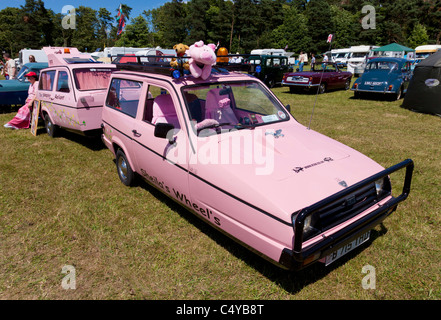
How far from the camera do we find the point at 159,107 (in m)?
3.75

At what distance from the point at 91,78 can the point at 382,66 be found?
12.5 meters

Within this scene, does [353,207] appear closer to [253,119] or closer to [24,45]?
[253,119]

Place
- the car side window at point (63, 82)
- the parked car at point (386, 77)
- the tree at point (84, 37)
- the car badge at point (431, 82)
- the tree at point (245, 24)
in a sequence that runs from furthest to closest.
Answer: the tree at point (245, 24) < the tree at point (84, 37) < the parked car at point (386, 77) < the car badge at point (431, 82) < the car side window at point (63, 82)

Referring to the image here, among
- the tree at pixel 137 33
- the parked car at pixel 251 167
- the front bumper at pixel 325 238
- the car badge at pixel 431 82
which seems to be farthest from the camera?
the tree at pixel 137 33

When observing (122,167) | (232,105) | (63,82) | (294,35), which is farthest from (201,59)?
(294,35)

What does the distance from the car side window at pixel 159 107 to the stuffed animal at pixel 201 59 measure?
48 cm

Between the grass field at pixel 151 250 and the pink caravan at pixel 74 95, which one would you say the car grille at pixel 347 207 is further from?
the pink caravan at pixel 74 95

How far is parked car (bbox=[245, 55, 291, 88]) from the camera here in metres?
16.7

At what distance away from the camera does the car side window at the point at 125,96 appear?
4.06m

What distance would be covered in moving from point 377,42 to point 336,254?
210 feet

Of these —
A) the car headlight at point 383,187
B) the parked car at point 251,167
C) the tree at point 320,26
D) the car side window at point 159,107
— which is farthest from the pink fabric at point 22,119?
the tree at point 320,26

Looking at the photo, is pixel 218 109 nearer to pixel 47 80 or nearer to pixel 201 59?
pixel 201 59

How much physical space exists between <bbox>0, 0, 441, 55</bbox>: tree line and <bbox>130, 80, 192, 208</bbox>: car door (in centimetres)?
5904

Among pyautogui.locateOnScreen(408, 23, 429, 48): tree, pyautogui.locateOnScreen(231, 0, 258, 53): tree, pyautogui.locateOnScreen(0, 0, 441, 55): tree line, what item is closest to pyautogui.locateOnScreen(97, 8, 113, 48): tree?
pyautogui.locateOnScreen(0, 0, 441, 55): tree line
